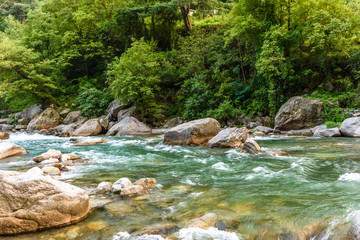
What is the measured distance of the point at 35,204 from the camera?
3.41 m

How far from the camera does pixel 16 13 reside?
150 ft

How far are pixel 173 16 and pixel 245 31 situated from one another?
12.3m

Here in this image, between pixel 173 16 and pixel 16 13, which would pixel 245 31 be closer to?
pixel 173 16

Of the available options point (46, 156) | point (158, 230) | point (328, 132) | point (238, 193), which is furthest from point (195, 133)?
point (158, 230)

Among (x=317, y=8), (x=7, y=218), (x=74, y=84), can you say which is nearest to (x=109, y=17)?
(x=74, y=84)

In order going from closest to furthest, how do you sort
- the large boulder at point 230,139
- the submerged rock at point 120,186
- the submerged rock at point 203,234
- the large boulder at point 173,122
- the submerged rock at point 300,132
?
the submerged rock at point 203,234, the submerged rock at point 120,186, the large boulder at point 230,139, the submerged rock at point 300,132, the large boulder at point 173,122

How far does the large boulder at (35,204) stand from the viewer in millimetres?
3270

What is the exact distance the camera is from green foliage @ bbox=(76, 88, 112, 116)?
75.8ft

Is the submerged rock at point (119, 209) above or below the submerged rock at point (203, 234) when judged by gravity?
above

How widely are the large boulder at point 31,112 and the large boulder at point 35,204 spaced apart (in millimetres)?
26335

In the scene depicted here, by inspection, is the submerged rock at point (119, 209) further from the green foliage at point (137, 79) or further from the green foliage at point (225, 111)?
the green foliage at point (137, 79)

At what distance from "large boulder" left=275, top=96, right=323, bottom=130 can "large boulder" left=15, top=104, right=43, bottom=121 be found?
24.9m

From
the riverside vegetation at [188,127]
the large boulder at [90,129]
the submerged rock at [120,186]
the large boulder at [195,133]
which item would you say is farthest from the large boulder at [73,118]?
the submerged rock at [120,186]

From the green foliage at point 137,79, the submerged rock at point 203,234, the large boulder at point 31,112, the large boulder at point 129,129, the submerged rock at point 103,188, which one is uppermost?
the green foliage at point 137,79
